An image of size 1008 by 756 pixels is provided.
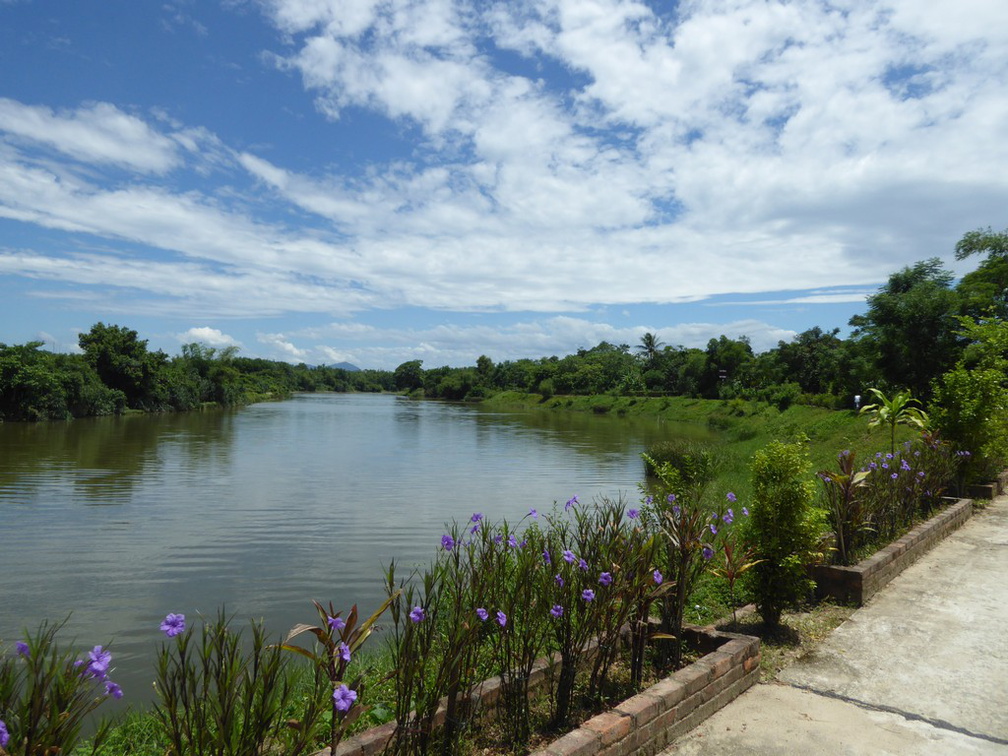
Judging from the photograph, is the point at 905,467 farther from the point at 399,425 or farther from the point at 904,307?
the point at 399,425

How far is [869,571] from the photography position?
4707mm

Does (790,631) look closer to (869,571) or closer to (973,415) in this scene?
(869,571)

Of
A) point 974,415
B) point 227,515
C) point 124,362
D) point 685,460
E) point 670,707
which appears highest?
point 124,362

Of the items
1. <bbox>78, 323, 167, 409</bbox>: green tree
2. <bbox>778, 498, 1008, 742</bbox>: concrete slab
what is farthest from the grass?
<bbox>78, 323, 167, 409</bbox>: green tree

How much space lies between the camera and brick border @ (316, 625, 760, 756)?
2381 mm

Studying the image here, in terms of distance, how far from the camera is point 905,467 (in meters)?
6.70

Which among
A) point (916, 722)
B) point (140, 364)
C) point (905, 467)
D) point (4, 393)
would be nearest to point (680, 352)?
point (140, 364)

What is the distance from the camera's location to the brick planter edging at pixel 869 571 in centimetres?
463

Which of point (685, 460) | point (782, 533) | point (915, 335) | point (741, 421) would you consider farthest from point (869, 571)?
point (741, 421)

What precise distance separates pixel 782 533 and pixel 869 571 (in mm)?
1251

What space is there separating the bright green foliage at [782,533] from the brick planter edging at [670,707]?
572 millimetres

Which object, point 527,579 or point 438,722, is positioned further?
point 527,579

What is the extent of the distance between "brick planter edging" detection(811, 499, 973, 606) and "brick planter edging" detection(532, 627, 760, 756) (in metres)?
1.60

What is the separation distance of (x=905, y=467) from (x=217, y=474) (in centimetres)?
1419
